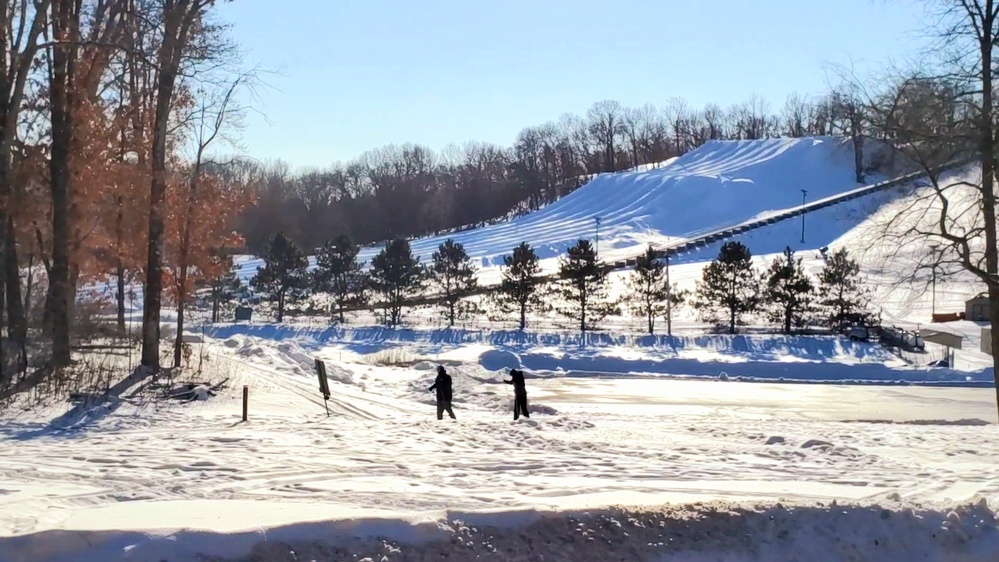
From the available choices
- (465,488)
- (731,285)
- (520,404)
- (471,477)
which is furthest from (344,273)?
(465,488)

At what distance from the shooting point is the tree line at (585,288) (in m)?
52.9

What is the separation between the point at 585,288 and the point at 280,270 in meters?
21.5

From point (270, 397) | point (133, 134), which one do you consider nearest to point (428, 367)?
point (133, 134)

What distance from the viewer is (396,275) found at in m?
59.2

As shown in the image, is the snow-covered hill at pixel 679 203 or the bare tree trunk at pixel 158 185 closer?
the bare tree trunk at pixel 158 185

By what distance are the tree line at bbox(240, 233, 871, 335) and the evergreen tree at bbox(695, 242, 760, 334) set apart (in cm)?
6

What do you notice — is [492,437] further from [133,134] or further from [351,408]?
[133,134]

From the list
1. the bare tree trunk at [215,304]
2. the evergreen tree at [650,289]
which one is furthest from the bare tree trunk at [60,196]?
the bare tree trunk at [215,304]

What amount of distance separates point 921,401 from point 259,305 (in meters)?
48.0

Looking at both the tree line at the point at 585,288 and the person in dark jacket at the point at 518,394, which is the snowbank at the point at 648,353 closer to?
the tree line at the point at 585,288

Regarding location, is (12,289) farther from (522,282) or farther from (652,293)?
(652,293)

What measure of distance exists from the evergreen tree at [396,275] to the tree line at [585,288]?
66 mm

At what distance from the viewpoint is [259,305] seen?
67312 millimetres

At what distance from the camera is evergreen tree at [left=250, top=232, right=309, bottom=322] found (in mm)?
62344
